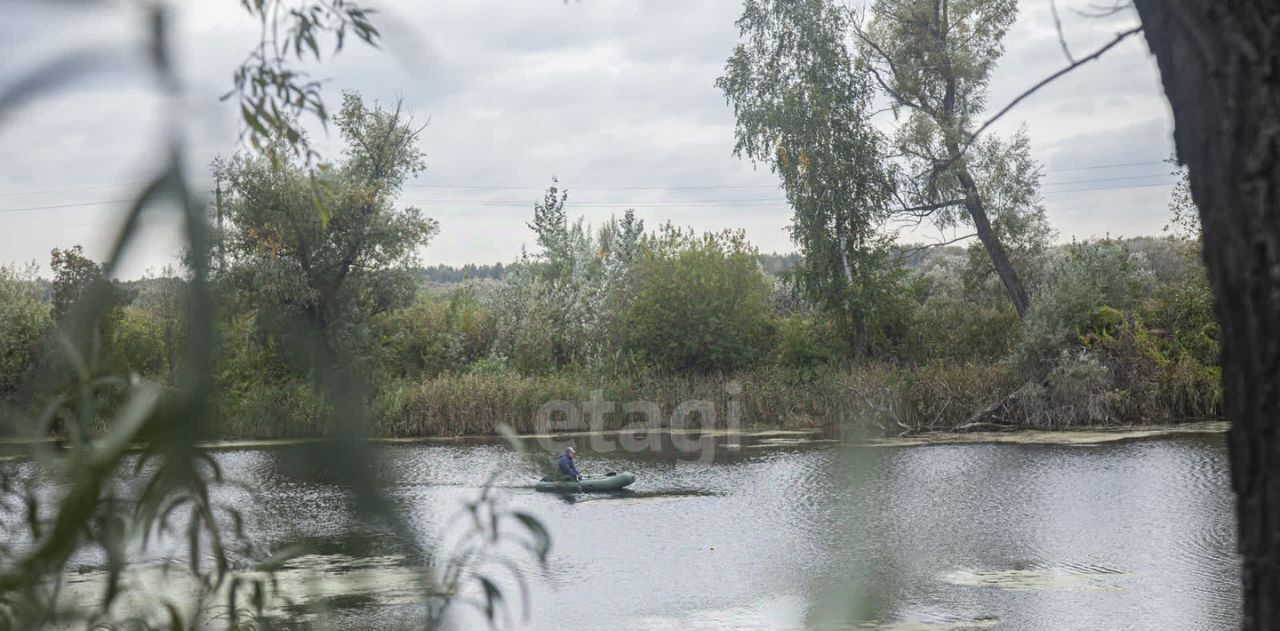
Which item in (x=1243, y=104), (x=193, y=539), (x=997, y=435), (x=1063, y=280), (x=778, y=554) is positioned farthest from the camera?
(x=1063, y=280)

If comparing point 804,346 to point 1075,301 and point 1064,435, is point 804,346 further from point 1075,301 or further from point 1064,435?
point 1064,435

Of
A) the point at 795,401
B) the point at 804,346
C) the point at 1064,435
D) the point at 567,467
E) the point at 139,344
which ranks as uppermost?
the point at 804,346

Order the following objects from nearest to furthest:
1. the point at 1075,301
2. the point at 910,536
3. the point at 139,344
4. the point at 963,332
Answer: the point at 139,344 < the point at 910,536 < the point at 1075,301 < the point at 963,332

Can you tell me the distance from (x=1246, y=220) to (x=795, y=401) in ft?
64.5

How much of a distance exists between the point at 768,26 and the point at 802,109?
1955 millimetres

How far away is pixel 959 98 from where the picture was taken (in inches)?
840

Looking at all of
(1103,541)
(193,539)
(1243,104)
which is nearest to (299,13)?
(193,539)

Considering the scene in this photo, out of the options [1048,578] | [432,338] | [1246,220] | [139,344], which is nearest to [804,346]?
[432,338]

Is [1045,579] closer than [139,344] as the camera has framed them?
No

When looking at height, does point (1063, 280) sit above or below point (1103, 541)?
above

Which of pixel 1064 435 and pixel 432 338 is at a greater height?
pixel 432 338

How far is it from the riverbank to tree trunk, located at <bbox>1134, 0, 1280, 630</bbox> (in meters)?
17.0

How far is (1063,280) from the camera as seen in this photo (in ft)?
63.9

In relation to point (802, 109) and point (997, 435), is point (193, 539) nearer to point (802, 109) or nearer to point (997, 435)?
point (997, 435)
